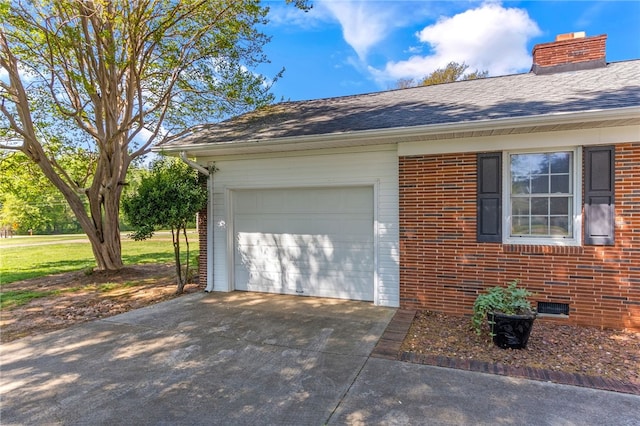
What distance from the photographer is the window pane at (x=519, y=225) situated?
15.8 ft

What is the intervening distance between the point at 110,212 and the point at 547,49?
11069mm

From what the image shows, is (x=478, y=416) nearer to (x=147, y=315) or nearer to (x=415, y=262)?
(x=415, y=262)

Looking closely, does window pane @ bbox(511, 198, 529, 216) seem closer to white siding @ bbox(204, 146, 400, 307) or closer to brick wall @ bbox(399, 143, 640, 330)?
brick wall @ bbox(399, 143, 640, 330)

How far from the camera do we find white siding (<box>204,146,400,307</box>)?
5.42 meters

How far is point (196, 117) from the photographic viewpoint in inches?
372

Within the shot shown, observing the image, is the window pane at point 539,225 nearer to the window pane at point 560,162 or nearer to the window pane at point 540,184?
the window pane at point 540,184

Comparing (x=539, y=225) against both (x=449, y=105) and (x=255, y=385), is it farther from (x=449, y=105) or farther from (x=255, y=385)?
(x=255, y=385)

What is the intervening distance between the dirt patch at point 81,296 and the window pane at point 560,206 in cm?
648

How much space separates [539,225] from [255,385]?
14.8ft

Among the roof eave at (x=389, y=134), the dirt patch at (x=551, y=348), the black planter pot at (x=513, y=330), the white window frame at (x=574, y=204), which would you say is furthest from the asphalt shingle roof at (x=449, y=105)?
the dirt patch at (x=551, y=348)

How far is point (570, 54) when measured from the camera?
20.5ft

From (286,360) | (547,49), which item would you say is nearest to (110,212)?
(286,360)

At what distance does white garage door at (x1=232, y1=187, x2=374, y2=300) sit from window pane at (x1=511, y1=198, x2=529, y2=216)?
2190 millimetres

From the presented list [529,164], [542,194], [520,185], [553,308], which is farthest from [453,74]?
[553,308]
